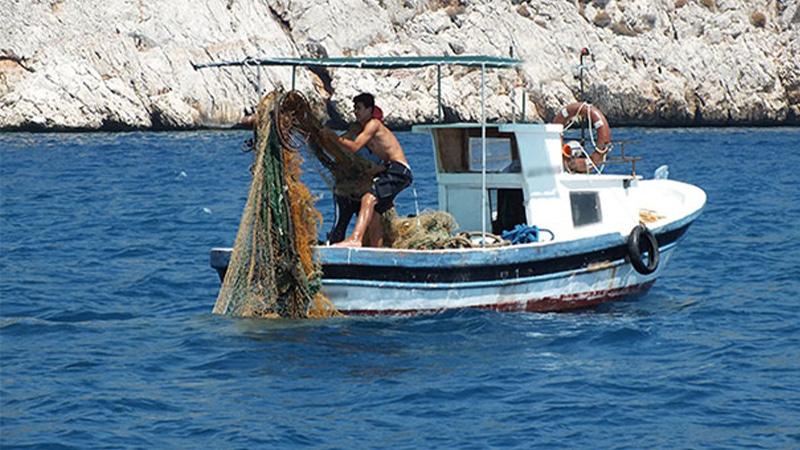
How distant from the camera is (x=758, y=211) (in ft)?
89.4

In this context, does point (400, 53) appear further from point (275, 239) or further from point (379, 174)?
point (275, 239)

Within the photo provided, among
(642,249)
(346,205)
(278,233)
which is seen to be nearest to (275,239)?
(278,233)

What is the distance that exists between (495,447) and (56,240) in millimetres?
13419

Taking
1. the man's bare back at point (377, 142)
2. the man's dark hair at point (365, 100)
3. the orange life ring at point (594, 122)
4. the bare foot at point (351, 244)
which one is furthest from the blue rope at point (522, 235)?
the orange life ring at point (594, 122)

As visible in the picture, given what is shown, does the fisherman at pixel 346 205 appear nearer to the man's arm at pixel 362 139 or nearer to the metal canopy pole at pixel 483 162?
the man's arm at pixel 362 139

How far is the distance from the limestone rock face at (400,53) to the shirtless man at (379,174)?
110 ft

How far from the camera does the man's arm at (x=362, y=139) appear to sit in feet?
48.5

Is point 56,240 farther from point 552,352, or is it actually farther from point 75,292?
point 552,352

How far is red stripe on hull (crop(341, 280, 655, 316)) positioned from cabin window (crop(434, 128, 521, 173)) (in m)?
1.52

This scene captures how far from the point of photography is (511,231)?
15.9 m

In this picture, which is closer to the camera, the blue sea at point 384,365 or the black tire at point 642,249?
the blue sea at point 384,365

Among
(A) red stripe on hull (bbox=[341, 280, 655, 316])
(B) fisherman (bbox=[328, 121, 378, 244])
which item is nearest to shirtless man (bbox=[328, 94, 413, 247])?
(B) fisherman (bbox=[328, 121, 378, 244])

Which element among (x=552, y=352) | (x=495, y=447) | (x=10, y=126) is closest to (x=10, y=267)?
(x=552, y=352)

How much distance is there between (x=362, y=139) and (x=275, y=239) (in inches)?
54.3
